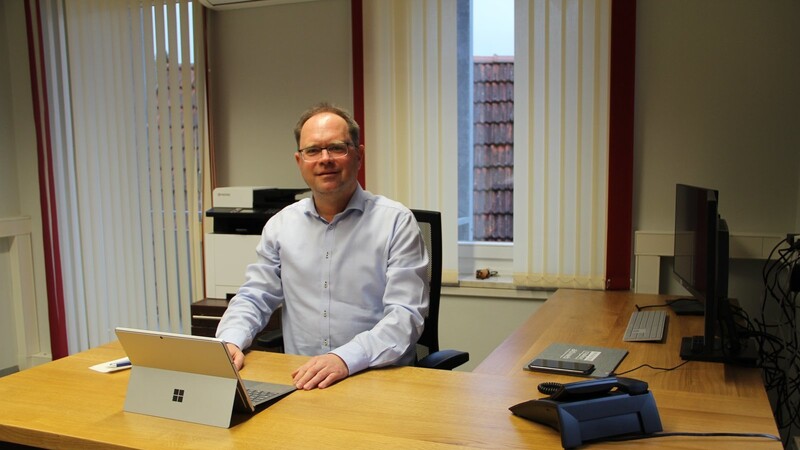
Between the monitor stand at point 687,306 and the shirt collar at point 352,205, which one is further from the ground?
the shirt collar at point 352,205

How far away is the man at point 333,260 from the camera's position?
1950 millimetres

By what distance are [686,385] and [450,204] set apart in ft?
5.94

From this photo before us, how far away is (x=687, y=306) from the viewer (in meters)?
2.57

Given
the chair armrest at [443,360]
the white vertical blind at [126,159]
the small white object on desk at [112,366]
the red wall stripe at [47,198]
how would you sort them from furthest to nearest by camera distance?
the red wall stripe at [47,198], the white vertical blind at [126,159], the chair armrest at [443,360], the small white object on desk at [112,366]

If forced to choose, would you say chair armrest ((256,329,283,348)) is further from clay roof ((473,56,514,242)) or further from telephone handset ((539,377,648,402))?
clay roof ((473,56,514,242))

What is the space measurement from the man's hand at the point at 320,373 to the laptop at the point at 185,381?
77 mm

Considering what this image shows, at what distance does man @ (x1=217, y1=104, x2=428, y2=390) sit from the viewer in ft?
6.40

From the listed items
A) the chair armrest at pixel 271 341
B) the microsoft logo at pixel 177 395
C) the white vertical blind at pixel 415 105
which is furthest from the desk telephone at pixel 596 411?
the white vertical blind at pixel 415 105

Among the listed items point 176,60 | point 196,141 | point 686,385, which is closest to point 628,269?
point 686,385

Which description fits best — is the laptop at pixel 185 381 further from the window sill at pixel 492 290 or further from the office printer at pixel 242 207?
the window sill at pixel 492 290

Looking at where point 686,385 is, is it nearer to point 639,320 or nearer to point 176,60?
point 639,320

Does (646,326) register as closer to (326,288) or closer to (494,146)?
(326,288)

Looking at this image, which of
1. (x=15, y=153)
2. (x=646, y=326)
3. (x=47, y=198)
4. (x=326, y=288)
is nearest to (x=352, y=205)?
(x=326, y=288)

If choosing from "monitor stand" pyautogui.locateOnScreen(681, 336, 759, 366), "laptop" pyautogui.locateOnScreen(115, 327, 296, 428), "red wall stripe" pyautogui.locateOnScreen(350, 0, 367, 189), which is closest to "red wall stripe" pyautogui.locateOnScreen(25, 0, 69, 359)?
"red wall stripe" pyautogui.locateOnScreen(350, 0, 367, 189)
